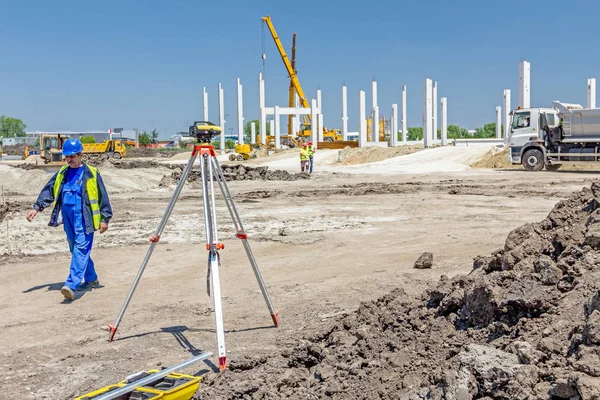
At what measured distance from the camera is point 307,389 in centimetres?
401

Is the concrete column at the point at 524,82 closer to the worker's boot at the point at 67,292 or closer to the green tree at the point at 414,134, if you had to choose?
the worker's boot at the point at 67,292

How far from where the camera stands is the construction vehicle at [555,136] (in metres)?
25.4

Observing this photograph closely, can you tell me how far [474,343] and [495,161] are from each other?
96.8 ft

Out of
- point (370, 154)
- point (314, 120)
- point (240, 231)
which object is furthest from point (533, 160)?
point (314, 120)

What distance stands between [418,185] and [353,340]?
55.7 ft

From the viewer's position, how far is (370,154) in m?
40.4

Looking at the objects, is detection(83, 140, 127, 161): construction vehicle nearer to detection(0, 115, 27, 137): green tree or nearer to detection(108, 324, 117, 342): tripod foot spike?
detection(108, 324, 117, 342): tripod foot spike

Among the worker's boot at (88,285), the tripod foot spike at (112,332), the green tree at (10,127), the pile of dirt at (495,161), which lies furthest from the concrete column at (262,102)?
the green tree at (10,127)

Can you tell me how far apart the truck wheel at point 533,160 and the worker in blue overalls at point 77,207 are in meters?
22.7

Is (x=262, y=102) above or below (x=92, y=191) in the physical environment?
above

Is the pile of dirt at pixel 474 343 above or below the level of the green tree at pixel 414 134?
below

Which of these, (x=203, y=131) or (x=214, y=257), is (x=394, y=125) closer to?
(x=203, y=131)

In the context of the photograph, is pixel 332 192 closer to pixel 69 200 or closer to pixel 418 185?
pixel 418 185

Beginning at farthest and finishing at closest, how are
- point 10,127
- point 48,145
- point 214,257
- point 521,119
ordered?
1. point 10,127
2. point 48,145
3. point 521,119
4. point 214,257
